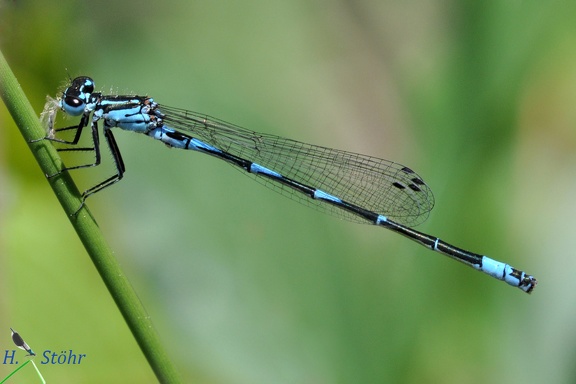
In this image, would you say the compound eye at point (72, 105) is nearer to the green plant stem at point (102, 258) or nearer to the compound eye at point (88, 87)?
the compound eye at point (88, 87)

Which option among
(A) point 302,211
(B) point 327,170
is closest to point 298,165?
(B) point 327,170

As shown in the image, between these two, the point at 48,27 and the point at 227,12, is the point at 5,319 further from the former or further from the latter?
the point at 227,12

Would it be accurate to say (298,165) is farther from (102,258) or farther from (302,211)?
(102,258)

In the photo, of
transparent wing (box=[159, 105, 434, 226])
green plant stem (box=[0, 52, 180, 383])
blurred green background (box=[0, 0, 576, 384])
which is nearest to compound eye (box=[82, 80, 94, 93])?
blurred green background (box=[0, 0, 576, 384])

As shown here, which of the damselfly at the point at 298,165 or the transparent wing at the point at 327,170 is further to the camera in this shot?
the transparent wing at the point at 327,170

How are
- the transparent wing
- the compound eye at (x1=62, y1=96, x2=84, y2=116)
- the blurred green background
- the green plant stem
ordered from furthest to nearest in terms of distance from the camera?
1. the transparent wing
2. the blurred green background
3. the compound eye at (x1=62, y1=96, x2=84, y2=116)
4. the green plant stem

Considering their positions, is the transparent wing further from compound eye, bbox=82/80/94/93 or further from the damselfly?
compound eye, bbox=82/80/94/93

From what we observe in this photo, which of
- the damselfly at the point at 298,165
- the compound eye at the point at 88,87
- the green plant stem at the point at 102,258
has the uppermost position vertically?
the damselfly at the point at 298,165

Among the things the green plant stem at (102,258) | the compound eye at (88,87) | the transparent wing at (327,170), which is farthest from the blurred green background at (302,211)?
the green plant stem at (102,258)

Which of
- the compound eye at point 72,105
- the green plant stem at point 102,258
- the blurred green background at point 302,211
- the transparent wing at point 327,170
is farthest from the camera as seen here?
the transparent wing at point 327,170
